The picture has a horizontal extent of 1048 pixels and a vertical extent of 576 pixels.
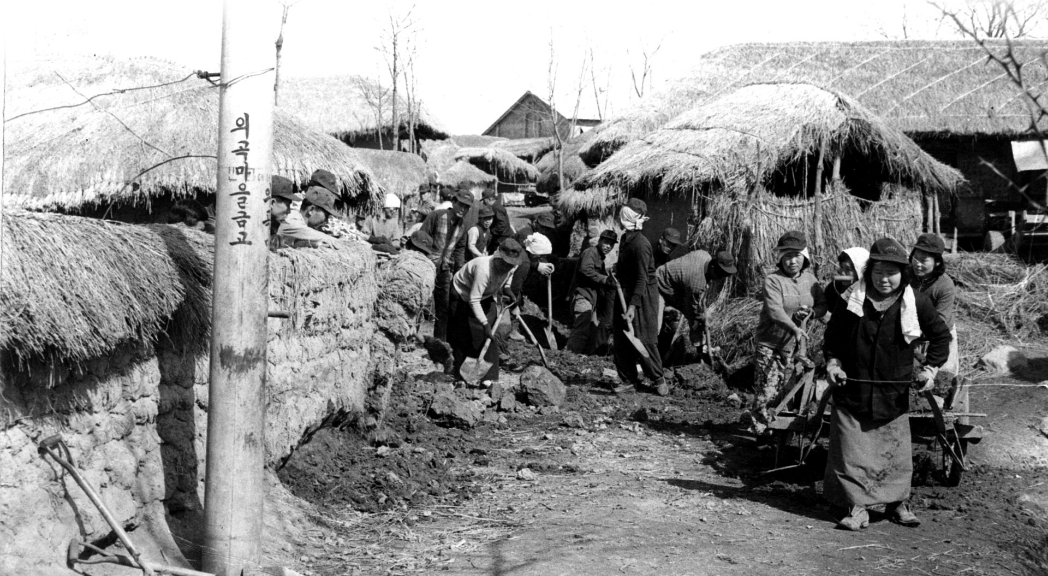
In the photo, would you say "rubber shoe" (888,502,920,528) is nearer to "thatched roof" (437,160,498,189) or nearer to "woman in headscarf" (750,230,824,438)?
"woman in headscarf" (750,230,824,438)

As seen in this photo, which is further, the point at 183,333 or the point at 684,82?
the point at 684,82

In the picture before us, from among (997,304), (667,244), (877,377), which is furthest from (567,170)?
(877,377)

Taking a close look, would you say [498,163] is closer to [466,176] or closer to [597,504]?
[466,176]

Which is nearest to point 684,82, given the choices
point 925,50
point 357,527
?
point 925,50

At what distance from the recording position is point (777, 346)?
8.00 m

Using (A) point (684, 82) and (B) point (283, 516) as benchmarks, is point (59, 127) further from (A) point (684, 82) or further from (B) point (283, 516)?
(A) point (684, 82)

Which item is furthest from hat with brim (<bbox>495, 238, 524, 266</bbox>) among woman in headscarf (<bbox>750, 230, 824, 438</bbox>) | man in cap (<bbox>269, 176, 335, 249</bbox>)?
woman in headscarf (<bbox>750, 230, 824, 438</bbox>)

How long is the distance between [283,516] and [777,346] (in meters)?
4.31

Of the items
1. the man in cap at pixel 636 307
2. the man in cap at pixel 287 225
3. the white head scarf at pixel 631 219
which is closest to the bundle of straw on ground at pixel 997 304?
the man in cap at pixel 636 307

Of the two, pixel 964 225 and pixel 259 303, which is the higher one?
pixel 964 225

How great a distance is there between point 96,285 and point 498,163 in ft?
115

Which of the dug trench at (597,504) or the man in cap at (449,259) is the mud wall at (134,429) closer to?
the dug trench at (597,504)

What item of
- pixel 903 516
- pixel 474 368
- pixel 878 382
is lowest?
pixel 903 516

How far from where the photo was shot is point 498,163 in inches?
1522
